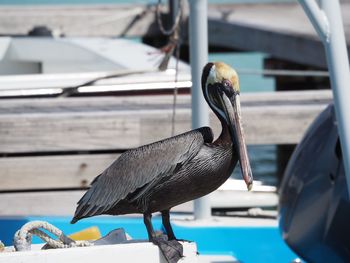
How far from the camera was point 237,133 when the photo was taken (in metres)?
3.21

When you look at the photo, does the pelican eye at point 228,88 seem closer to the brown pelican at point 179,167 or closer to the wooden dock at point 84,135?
the brown pelican at point 179,167

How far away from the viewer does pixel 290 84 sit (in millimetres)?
13789

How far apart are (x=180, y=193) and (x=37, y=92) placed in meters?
4.87

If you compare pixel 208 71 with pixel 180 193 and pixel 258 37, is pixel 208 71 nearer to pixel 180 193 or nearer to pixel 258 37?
pixel 180 193

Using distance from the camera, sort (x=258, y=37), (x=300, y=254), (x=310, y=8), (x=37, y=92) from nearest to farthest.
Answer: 1. (x=310, y=8)
2. (x=300, y=254)
3. (x=37, y=92)
4. (x=258, y=37)

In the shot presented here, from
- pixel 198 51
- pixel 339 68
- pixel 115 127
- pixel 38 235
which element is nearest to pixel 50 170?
pixel 115 127

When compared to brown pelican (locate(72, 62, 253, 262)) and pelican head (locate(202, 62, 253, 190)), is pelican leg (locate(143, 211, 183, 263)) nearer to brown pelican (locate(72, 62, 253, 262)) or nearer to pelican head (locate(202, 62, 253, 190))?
brown pelican (locate(72, 62, 253, 262))

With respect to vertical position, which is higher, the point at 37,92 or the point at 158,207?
the point at 37,92

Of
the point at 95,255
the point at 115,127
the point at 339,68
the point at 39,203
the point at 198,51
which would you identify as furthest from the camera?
the point at 115,127

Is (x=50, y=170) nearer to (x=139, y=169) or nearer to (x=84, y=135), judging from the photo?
(x=84, y=135)

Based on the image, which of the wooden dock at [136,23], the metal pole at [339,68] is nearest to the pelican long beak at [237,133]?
the metal pole at [339,68]

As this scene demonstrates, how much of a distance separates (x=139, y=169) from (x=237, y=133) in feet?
0.97

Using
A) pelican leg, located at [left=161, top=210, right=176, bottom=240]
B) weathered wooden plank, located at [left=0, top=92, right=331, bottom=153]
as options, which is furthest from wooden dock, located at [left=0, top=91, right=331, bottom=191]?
pelican leg, located at [left=161, top=210, right=176, bottom=240]

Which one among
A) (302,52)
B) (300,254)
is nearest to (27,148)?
(300,254)
